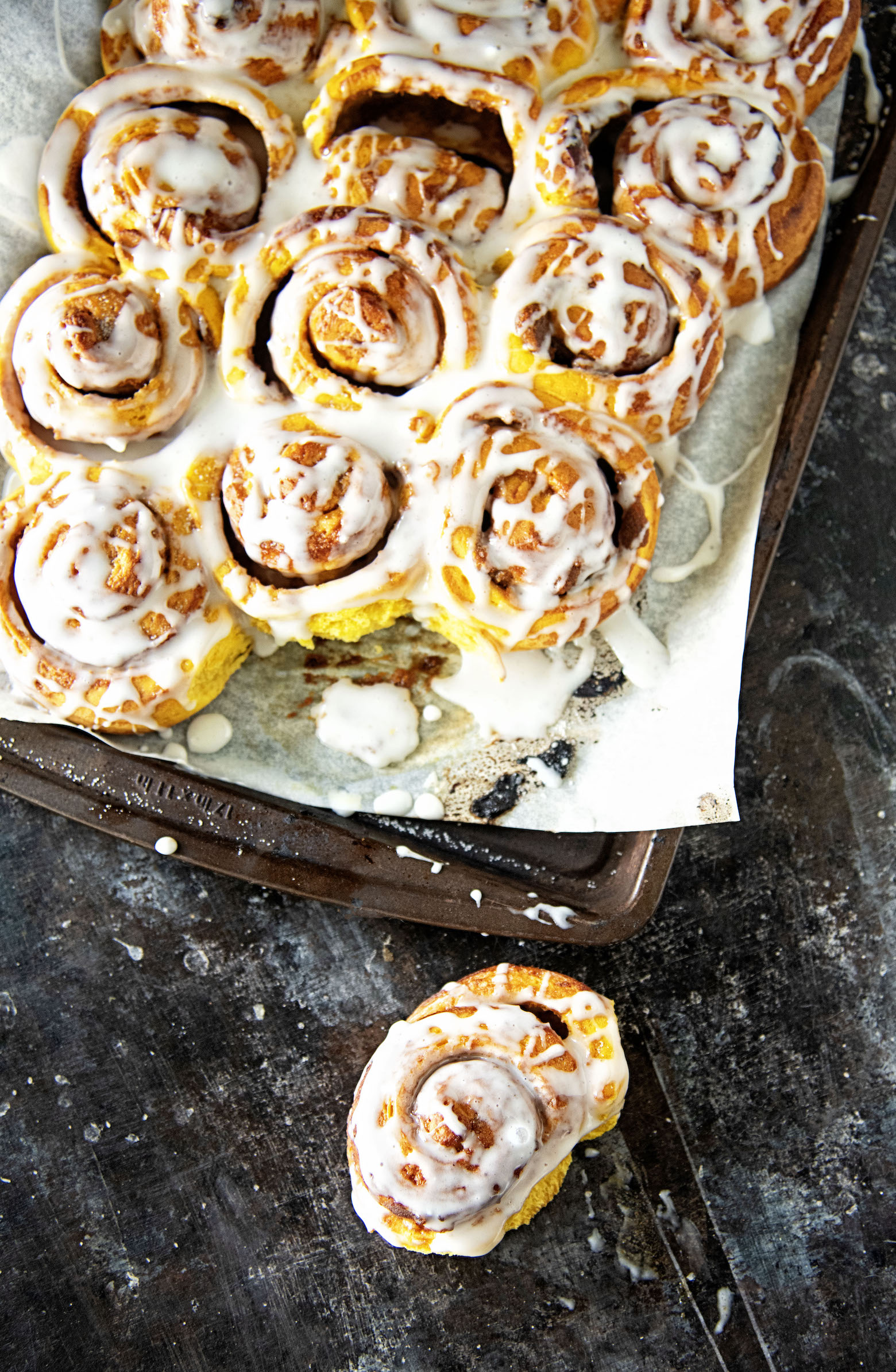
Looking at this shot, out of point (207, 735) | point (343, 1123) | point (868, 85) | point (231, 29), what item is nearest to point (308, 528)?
point (207, 735)

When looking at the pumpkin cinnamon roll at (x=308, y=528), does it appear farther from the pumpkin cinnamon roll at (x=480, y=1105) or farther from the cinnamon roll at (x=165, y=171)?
the pumpkin cinnamon roll at (x=480, y=1105)

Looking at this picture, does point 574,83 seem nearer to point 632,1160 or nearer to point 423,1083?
point 423,1083

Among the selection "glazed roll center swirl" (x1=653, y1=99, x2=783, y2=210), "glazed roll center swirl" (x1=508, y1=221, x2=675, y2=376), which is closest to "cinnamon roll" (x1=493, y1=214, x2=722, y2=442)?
"glazed roll center swirl" (x1=508, y1=221, x2=675, y2=376)

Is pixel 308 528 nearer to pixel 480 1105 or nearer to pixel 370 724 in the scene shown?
pixel 370 724

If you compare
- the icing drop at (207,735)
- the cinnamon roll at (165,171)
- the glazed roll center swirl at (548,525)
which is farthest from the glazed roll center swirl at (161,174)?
the icing drop at (207,735)

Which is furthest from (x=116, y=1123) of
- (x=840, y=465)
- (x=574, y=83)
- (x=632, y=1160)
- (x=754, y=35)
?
(x=754, y=35)
